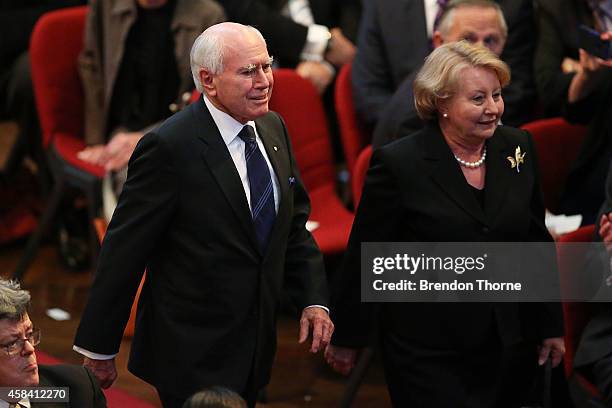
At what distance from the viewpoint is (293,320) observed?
17.5ft

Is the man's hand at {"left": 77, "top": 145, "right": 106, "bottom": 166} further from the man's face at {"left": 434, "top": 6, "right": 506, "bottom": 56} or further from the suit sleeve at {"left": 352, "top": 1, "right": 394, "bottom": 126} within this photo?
the man's face at {"left": 434, "top": 6, "right": 506, "bottom": 56}

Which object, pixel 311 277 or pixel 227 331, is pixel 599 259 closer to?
pixel 311 277

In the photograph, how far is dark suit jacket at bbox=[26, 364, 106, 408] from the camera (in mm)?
3004

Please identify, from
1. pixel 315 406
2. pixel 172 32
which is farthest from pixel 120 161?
pixel 315 406

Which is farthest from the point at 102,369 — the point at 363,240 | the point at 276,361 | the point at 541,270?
the point at 276,361

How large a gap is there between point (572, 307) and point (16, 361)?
173cm

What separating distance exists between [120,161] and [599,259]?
222 centimetres

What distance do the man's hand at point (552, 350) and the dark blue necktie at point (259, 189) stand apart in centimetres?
90

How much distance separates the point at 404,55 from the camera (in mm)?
5090

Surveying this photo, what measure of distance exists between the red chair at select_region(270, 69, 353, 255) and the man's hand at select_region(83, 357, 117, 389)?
1.75 m

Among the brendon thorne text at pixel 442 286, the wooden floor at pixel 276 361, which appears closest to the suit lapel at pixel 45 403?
the brendon thorne text at pixel 442 286

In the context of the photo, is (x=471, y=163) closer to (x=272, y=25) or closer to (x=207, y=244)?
(x=207, y=244)

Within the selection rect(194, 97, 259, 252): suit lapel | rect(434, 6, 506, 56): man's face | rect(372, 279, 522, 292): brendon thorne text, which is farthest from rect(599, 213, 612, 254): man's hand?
rect(194, 97, 259, 252): suit lapel

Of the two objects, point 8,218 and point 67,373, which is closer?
point 67,373
